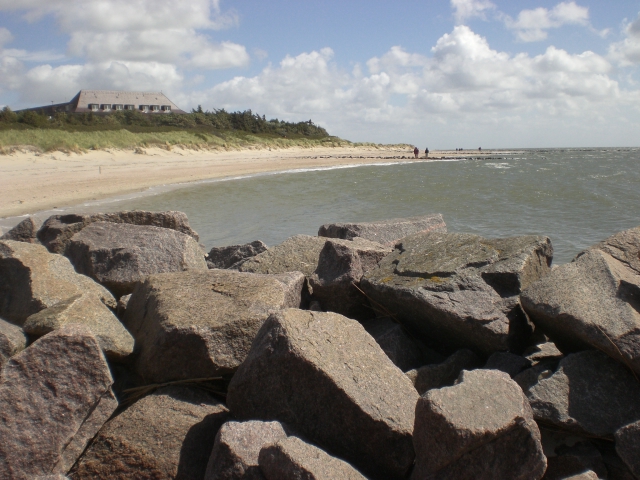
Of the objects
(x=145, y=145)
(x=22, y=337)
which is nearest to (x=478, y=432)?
(x=22, y=337)

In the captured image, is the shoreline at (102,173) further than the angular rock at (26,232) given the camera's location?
Yes

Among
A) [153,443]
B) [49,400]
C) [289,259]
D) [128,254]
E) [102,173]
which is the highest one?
[128,254]

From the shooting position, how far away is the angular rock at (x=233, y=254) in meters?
6.35

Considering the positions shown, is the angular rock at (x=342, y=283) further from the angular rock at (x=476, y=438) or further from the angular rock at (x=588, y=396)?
the angular rock at (x=476, y=438)

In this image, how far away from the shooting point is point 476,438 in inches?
97.5

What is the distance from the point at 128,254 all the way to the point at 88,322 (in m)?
1.52

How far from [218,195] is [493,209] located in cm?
1033

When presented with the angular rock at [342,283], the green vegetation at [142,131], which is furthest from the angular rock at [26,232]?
the green vegetation at [142,131]

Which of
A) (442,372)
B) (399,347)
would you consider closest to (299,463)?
(442,372)

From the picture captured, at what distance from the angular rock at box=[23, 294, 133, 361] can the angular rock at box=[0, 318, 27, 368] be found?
10cm

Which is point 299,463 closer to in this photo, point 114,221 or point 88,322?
point 88,322

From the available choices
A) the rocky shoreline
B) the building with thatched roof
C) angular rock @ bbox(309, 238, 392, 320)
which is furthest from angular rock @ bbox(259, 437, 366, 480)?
the building with thatched roof

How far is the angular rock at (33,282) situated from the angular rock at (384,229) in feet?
9.54

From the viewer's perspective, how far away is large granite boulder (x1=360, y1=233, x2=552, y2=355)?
12.3 feet
